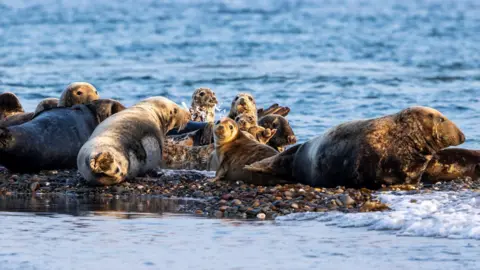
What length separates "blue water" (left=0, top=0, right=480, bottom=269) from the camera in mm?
19297

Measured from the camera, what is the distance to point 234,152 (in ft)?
40.1

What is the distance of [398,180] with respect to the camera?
35.9 ft

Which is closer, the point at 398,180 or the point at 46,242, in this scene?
the point at 46,242

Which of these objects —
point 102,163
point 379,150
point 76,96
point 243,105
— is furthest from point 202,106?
point 379,150

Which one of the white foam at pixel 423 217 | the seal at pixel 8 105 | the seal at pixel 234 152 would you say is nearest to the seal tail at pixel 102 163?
the seal at pixel 234 152

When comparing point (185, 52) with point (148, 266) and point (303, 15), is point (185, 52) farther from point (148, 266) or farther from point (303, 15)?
point (148, 266)

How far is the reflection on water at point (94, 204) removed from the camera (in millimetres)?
9805

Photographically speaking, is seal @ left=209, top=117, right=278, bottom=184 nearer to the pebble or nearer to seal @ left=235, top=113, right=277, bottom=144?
seal @ left=235, top=113, right=277, bottom=144

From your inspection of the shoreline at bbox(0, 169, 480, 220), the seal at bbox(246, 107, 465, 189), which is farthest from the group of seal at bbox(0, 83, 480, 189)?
the shoreline at bbox(0, 169, 480, 220)

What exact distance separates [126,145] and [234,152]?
45.8 inches

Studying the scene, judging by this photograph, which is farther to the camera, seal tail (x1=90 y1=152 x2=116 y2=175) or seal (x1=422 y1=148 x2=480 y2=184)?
seal (x1=422 y1=148 x2=480 y2=184)

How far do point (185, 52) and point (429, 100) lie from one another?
1439cm

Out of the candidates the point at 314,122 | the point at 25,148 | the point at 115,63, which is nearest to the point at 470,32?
the point at 115,63

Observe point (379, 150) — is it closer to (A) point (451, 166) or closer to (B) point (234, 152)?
(A) point (451, 166)
